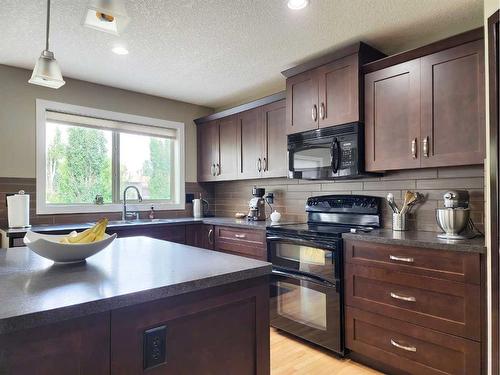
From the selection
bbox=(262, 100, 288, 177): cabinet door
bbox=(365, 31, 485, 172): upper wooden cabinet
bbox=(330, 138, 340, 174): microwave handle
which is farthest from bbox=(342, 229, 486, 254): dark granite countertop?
bbox=(262, 100, 288, 177): cabinet door

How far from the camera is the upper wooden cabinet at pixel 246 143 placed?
3.38 m

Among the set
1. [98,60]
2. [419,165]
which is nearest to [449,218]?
[419,165]

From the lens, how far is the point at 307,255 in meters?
2.65

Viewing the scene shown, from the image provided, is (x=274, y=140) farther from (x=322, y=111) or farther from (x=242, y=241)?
(x=242, y=241)

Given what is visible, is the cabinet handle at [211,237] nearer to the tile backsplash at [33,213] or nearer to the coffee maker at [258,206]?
the coffee maker at [258,206]

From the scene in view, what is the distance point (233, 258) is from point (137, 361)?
56cm

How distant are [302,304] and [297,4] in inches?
85.5

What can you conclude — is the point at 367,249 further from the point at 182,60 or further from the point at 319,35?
the point at 182,60

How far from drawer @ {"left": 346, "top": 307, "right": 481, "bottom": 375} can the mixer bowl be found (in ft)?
2.05

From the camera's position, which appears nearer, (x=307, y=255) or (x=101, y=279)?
(x=101, y=279)

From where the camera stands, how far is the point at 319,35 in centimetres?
248

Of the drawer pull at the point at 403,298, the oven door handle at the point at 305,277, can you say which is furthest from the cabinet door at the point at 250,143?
the drawer pull at the point at 403,298

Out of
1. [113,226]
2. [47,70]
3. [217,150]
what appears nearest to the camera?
[47,70]

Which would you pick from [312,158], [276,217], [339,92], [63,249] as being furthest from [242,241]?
[63,249]
